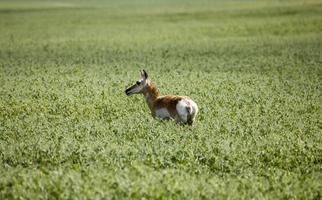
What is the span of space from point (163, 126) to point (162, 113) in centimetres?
67

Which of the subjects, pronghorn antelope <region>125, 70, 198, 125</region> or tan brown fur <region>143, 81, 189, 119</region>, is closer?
pronghorn antelope <region>125, 70, 198, 125</region>

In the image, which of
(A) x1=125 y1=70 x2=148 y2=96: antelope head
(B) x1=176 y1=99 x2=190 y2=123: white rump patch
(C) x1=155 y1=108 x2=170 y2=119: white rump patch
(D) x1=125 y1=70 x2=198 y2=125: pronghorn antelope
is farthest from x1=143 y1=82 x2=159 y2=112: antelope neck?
(B) x1=176 y1=99 x2=190 y2=123: white rump patch

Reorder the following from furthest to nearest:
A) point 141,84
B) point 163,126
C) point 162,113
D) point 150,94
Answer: point 141,84 → point 150,94 → point 162,113 → point 163,126

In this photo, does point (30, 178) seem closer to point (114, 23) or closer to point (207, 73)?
point (207, 73)

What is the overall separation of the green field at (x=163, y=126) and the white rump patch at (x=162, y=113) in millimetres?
274

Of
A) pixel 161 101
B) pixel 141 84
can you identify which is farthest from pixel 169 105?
pixel 141 84

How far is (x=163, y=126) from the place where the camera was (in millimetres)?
15312

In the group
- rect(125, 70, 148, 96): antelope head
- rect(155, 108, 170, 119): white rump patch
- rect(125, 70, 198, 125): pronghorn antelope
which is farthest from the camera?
rect(125, 70, 148, 96): antelope head

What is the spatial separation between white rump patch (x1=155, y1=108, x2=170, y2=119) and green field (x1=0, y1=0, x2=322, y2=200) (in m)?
0.27

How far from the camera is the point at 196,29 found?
5609cm

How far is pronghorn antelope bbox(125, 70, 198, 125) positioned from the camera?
1494cm

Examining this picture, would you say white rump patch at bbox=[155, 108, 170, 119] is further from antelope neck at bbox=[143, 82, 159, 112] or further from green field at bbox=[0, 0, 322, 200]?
antelope neck at bbox=[143, 82, 159, 112]

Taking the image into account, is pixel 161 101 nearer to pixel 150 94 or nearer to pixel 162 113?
pixel 162 113

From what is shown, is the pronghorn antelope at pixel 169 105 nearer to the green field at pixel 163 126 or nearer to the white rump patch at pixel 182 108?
the white rump patch at pixel 182 108
